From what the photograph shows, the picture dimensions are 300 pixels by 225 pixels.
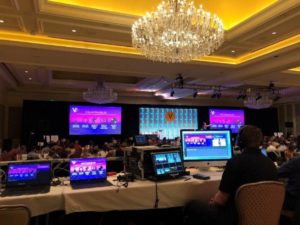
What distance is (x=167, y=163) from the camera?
104 inches

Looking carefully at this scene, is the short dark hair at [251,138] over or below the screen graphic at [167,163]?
over

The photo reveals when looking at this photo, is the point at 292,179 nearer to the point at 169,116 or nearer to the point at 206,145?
the point at 206,145

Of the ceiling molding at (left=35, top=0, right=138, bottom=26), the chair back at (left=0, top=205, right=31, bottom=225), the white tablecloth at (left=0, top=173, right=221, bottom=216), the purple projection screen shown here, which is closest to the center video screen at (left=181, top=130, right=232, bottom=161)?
the white tablecloth at (left=0, top=173, right=221, bottom=216)

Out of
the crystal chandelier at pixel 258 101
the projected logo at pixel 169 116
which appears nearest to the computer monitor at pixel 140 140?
the crystal chandelier at pixel 258 101

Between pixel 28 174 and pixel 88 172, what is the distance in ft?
1.71

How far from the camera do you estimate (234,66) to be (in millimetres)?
6492

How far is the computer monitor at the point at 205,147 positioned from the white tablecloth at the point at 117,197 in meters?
0.31

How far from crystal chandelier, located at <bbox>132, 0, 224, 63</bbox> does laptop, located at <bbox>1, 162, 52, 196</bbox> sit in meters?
2.11

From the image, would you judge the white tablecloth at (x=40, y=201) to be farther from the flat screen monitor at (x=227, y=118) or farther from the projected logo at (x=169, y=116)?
the flat screen monitor at (x=227, y=118)

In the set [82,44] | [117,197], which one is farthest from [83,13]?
[117,197]

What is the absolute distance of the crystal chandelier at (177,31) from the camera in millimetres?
3309

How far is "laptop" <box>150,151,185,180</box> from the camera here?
2530 mm

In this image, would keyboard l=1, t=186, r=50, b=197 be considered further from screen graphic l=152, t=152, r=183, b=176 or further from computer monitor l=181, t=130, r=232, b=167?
computer monitor l=181, t=130, r=232, b=167

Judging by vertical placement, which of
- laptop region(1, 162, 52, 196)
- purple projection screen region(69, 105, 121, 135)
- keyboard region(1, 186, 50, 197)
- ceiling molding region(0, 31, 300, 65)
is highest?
ceiling molding region(0, 31, 300, 65)
